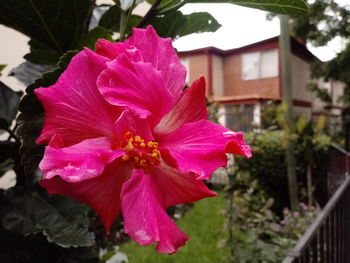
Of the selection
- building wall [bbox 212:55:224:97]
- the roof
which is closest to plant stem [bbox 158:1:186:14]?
the roof

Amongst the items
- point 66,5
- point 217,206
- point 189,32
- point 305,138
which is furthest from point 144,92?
point 217,206

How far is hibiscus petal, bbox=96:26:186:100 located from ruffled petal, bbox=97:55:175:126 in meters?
0.02

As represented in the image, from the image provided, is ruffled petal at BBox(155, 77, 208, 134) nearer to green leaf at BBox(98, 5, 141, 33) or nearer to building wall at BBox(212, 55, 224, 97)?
green leaf at BBox(98, 5, 141, 33)

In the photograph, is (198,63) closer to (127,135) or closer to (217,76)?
(217,76)

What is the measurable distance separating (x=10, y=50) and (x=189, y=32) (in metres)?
1.09

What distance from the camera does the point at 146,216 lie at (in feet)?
1.19

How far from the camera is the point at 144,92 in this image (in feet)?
1.25

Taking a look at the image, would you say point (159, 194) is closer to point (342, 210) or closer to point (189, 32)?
point (189, 32)

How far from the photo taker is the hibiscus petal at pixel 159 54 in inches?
15.8

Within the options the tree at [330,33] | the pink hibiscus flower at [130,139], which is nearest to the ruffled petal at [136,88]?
the pink hibiscus flower at [130,139]

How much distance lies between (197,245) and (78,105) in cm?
409

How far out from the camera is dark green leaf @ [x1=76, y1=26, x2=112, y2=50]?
1.81 ft

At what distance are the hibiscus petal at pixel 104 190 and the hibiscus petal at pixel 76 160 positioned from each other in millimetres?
25

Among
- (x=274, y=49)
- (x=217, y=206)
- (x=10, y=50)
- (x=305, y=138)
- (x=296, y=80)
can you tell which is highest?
(x=274, y=49)
